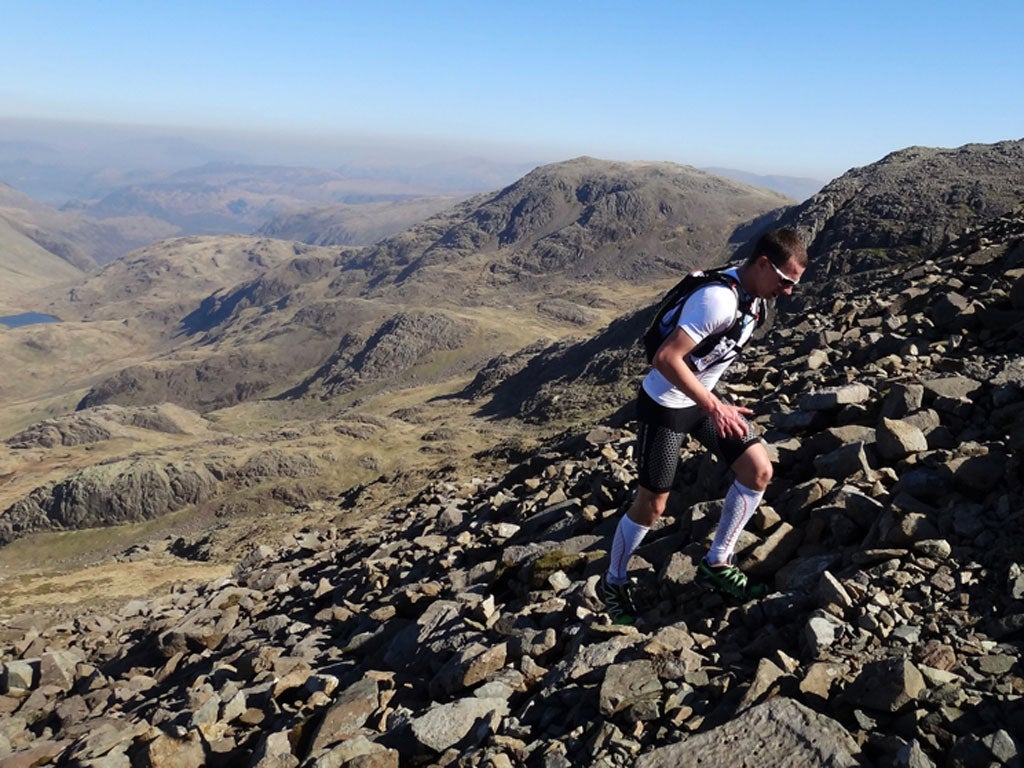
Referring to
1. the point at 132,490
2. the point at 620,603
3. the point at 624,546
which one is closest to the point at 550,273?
the point at 132,490

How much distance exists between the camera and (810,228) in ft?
225

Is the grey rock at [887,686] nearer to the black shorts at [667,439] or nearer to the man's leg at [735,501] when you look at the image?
the man's leg at [735,501]

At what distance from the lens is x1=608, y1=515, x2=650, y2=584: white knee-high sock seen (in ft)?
24.7

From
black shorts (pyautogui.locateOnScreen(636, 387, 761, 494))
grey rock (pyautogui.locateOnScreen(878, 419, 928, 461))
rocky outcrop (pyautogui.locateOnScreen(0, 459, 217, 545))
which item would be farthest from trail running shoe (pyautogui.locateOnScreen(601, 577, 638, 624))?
rocky outcrop (pyautogui.locateOnScreen(0, 459, 217, 545))

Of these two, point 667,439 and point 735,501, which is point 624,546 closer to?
point 735,501

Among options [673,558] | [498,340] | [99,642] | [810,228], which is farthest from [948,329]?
[498,340]

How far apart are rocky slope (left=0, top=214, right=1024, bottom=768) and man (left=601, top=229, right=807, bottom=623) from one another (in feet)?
1.47

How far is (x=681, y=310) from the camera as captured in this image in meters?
6.34

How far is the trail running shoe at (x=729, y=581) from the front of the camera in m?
6.96

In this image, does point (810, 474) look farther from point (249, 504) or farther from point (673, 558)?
point (249, 504)

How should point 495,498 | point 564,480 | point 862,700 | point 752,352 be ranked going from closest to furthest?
point 862,700 → point 564,480 → point 495,498 → point 752,352

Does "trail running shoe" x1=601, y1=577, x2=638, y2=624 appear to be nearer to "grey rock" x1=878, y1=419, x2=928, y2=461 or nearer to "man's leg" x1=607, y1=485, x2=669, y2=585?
"man's leg" x1=607, y1=485, x2=669, y2=585

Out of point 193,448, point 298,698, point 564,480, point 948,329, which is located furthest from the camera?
point 193,448

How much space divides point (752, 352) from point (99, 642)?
61.4ft
